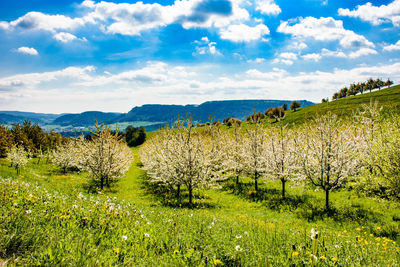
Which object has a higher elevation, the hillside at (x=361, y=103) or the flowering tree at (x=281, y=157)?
the hillside at (x=361, y=103)

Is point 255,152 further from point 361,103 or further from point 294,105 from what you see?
point 294,105

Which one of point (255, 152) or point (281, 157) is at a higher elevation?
point (255, 152)

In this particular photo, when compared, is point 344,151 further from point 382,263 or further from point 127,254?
point 127,254


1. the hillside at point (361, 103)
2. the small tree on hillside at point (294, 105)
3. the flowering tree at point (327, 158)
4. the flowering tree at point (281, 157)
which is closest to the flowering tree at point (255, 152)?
the flowering tree at point (281, 157)

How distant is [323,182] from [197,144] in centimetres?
1091

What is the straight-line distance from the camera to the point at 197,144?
18.9 meters

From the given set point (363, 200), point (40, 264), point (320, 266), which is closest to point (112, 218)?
point (40, 264)

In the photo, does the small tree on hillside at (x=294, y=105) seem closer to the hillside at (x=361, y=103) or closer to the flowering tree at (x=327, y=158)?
the hillside at (x=361, y=103)

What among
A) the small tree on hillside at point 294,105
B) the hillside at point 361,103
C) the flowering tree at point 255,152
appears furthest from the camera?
the small tree on hillside at point 294,105

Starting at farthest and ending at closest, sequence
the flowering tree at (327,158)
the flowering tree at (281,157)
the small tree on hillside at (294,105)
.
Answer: the small tree on hillside at (294,105) < the flowering tree at (281,157) < the flowering tree at (327,158)

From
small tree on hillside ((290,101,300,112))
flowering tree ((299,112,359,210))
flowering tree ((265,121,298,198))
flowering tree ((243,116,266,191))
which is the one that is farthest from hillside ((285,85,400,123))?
flowering tree ((299,112,359,210))

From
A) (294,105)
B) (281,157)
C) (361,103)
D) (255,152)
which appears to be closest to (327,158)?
(281,157)

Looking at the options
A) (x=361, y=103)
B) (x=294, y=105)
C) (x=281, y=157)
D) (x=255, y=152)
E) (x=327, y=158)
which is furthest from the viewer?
(x=294, y=105)

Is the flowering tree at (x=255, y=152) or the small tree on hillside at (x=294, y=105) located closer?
the flowering tree at (x=255, y=152)
